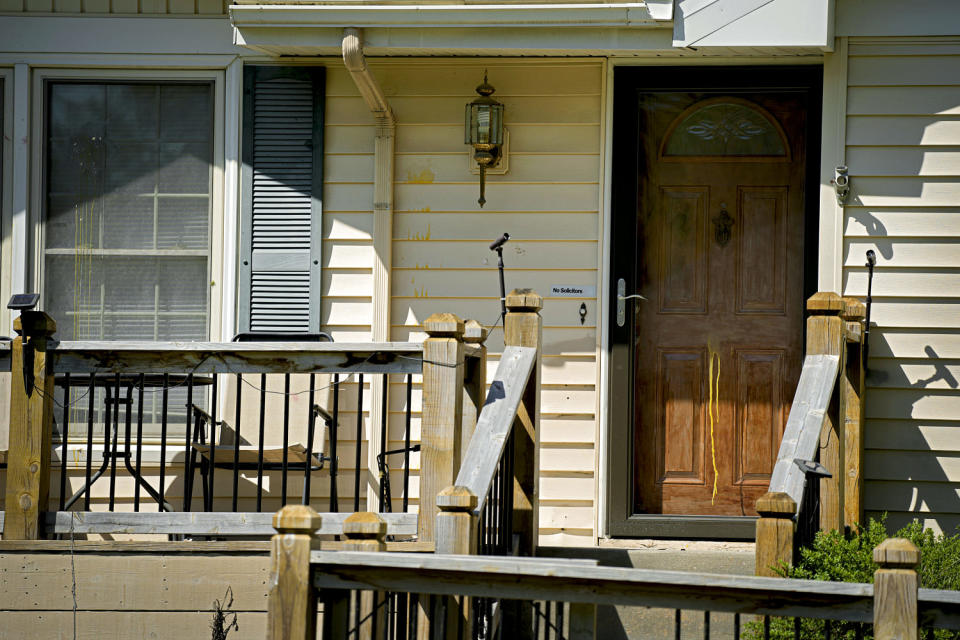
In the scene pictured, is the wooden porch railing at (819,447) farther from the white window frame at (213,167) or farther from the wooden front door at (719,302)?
the white window frame at (213,167)

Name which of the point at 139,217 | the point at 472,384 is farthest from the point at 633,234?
the point at 139,217

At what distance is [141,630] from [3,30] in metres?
3.75

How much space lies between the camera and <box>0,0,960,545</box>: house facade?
571 cm

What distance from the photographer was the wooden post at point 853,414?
5.00 m

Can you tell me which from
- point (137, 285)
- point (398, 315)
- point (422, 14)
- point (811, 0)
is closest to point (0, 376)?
point (137, 285)

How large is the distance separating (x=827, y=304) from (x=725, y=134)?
6.03 ft

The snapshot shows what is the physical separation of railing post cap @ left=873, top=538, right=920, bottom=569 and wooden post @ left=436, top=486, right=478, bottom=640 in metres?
1.15

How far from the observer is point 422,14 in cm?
541

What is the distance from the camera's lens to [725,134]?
600cm

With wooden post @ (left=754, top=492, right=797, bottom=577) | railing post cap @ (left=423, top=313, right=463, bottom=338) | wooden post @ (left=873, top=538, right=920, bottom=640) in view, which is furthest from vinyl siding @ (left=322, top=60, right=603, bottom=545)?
wooden post @ (left=873, top=538, right=920, bottom=640)

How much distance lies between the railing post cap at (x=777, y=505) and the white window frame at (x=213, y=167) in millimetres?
3468

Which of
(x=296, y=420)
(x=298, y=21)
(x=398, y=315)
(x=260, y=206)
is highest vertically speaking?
(x=298, y=21)

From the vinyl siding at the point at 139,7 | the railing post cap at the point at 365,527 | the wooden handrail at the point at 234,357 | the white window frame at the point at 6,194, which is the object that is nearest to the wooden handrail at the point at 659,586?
the railing post cap at the point at 365,527

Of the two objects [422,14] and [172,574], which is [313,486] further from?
[422,14]
